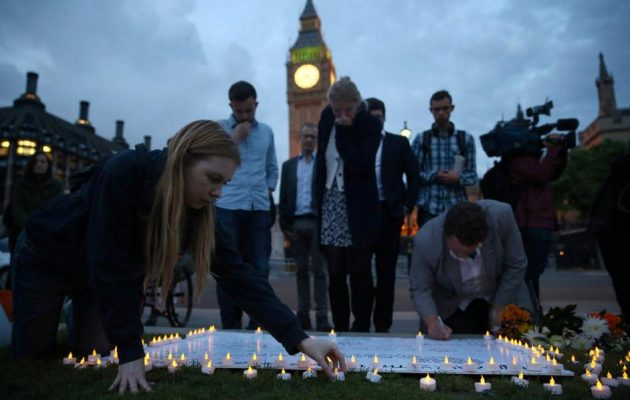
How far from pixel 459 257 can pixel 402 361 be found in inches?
44.6

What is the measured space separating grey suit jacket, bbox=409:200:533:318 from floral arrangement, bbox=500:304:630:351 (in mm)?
329

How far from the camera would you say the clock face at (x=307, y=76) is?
6412 cm

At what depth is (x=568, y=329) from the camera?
114 inches

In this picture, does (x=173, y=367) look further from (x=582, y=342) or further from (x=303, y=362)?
(x=582, y=342)

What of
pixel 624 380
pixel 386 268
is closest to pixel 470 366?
pixel 624 380

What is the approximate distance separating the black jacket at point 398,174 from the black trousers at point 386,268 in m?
0.12

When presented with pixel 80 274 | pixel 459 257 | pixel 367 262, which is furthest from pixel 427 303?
pixel 80 274

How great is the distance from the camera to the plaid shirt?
438cm

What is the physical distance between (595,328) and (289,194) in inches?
139

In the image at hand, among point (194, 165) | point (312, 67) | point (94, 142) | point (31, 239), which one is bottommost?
point (31, 239)

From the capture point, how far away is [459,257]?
3.25 meters

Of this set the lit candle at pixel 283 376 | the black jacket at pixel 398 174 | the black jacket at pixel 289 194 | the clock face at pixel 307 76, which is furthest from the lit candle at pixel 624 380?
the clock face at pixel 307 76

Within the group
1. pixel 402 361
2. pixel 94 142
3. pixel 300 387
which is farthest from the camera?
pixel 94 142

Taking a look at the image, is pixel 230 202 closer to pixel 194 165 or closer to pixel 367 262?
pixel 367 262
